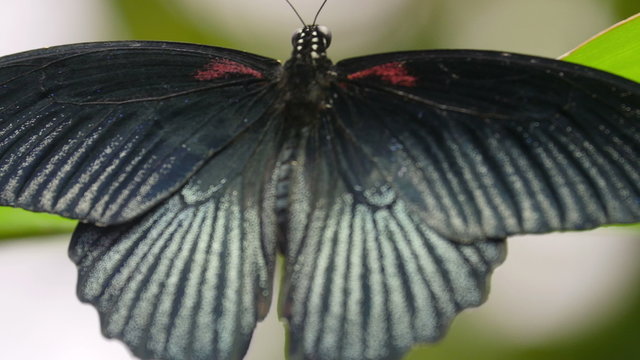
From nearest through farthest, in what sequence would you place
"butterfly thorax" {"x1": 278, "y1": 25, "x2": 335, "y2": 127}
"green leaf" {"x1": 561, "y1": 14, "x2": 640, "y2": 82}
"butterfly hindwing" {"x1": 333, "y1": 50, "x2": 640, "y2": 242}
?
"butterfly hindwing" {"x1": 333, "y1": 50, "x2": 640, "y2": 242} → "green leaf" {"x1": 561, "y1": 14, "x2": 640, "y2": 82} → "butterfly thorax" {"x1": 278, "y1": 25, "x2": 335, "y2": 127}

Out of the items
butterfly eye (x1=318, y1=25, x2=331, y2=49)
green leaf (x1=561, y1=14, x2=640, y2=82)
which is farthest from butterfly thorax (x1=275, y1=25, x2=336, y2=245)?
green leaf (x1=561, y1=14, x2=640, y2=82)

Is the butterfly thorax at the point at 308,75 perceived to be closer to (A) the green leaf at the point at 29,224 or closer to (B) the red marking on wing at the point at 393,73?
(B) the red marking on wing at the point at 393,73

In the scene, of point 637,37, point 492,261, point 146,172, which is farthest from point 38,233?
point 637,37

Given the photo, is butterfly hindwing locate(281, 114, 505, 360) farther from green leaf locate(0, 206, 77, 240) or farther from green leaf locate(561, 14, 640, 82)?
green leaf locate(0, 206, 77, 240)

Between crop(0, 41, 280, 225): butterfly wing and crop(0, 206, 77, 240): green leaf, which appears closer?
crop(0, 41, 280, 225): butterfly wing

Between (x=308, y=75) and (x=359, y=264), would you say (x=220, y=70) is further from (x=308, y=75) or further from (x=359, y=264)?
(x=359, y=264)

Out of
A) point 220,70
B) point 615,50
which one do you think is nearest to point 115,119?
point 220,70

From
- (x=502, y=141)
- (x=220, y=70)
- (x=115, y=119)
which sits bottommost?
(x=502, y=141)
